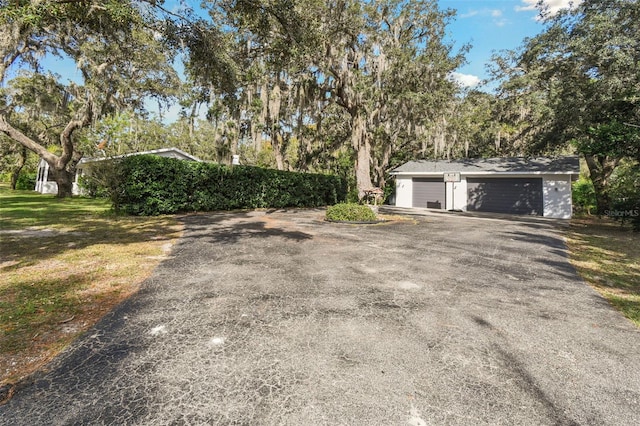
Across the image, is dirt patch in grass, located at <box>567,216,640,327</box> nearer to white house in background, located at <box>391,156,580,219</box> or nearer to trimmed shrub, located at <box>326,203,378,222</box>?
trimmed shrub, located at <box>326,203,378,222</box>

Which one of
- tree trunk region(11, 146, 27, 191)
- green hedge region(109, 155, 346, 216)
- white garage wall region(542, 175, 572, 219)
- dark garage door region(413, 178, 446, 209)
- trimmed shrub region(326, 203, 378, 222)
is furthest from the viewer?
tree trunk region(11, 146, 27, 191)

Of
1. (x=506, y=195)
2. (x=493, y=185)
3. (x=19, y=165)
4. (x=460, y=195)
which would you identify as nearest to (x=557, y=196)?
(x=506, y=195)

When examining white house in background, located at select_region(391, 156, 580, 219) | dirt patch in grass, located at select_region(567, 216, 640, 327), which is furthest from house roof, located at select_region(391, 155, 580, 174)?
dirt patch in grass, located at select_region(567, 216, 640, 327)

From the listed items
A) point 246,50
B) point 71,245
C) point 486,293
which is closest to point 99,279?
point 71,245

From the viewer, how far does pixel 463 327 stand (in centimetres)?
283

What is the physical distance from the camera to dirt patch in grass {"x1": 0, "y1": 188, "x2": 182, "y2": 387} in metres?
2.45

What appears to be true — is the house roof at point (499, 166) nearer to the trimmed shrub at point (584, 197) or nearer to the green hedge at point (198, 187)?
the trimmed shrub at point (584, 197)

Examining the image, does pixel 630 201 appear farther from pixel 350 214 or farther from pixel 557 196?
pixel 350 214

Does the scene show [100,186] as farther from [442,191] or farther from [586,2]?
[586,2]

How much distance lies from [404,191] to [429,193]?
1772 millimetres

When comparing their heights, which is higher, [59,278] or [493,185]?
[493,185]

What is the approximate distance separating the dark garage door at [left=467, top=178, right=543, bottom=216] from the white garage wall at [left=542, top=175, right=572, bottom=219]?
27 cm

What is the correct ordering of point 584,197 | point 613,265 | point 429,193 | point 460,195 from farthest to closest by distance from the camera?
point 429,193
point 460,195
point 584,197
point 613,265

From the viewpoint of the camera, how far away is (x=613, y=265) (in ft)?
18.2
